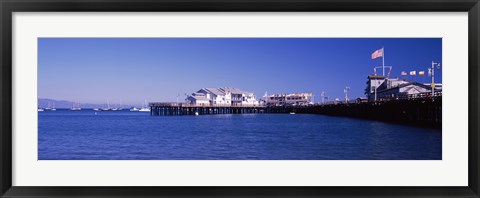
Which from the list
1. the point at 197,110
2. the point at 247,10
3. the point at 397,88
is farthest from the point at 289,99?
the point at 247,10

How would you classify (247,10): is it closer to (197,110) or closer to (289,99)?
(197,110)

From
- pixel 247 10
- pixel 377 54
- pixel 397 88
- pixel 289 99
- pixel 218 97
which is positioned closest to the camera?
pixel 247 10

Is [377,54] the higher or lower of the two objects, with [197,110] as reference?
higher

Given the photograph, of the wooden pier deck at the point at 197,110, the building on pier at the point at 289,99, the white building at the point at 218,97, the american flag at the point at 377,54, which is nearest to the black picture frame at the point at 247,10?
the american flag at the point at 377,54

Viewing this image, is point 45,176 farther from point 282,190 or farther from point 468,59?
point 468,59

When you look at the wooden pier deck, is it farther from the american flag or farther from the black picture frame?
the black picture frame

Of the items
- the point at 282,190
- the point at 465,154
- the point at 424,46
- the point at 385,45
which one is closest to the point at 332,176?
the point at 282,190

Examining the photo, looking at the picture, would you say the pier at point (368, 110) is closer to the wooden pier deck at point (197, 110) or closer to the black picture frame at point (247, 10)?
the wooden pier deck at point (197, 110)
